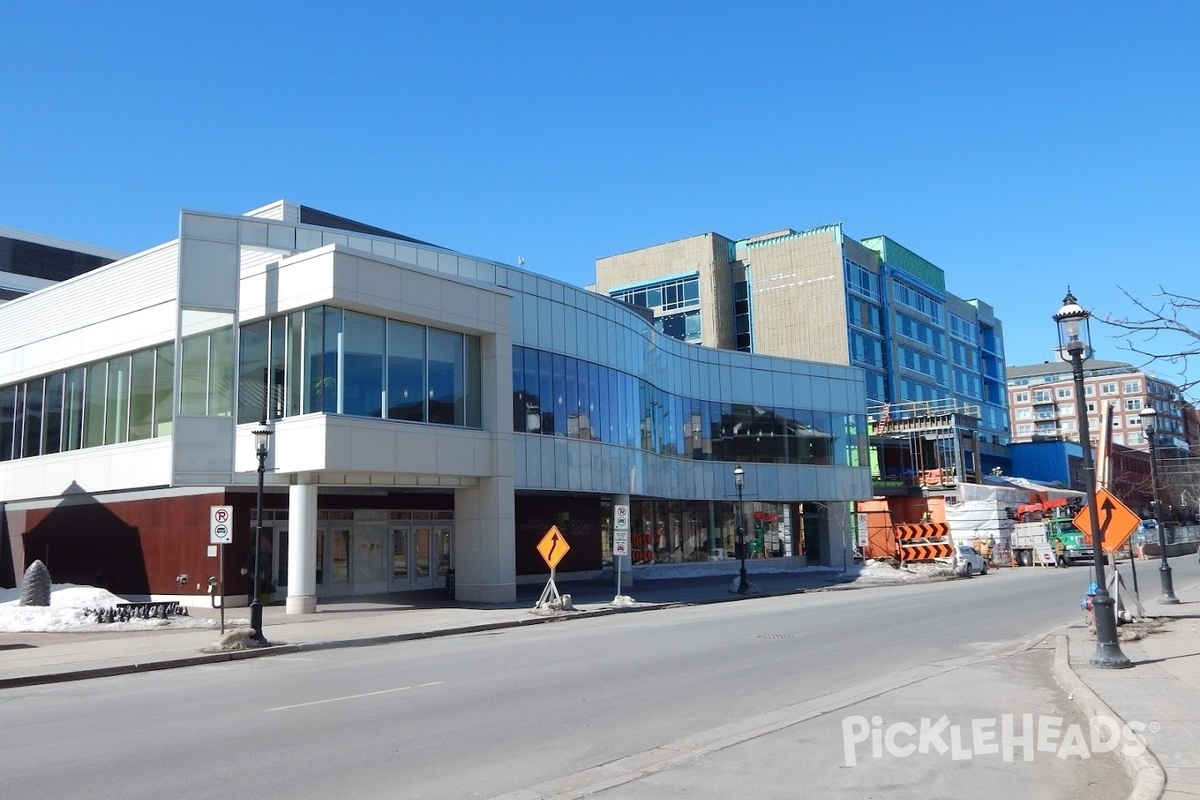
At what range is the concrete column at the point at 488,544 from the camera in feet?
92.6

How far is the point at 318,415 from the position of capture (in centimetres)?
2473

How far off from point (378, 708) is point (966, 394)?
87.2 m

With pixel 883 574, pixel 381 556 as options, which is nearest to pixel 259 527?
pixel 381 556

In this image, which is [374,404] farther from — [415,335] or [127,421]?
[127,421]

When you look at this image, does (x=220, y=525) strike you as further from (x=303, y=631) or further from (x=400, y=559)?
(x=400, y=559)

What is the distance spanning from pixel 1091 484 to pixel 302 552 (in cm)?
1923

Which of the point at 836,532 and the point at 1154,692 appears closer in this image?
the point at 1154,692

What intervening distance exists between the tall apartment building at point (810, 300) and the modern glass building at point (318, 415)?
32667 mm

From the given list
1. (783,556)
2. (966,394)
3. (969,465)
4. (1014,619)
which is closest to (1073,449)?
(966,394)

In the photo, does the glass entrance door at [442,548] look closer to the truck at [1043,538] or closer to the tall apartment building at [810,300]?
the truck at [1043,538]

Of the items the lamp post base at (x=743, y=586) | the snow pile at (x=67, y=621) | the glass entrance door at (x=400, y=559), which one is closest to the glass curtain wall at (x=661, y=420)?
the glass entrance door at (x=400, y=559)

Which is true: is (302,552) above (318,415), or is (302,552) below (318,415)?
below

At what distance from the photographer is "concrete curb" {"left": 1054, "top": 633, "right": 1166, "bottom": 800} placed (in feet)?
21.8

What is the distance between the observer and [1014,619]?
2108cm
